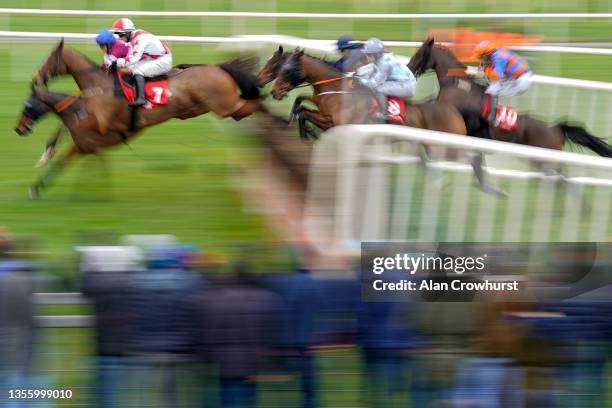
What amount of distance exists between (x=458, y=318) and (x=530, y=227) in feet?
2.82

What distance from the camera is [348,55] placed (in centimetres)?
1060

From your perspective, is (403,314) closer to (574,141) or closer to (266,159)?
(266,159)

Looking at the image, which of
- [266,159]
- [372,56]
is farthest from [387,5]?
[266,159]

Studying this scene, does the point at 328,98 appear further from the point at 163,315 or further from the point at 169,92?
the point at 163,315

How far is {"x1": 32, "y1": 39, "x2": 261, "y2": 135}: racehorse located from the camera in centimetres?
1027

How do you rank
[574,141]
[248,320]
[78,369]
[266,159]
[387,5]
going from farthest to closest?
[387,5]
[574,141]
[266,159]
[78,369]
[248,320]

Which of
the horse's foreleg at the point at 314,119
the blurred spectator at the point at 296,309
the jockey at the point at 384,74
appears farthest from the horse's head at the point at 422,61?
the blurred spectator at the point at 296,309

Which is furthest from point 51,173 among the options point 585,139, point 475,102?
point 585,139

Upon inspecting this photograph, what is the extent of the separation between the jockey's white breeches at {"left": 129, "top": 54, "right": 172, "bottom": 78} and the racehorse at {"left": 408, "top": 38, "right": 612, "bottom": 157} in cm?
217

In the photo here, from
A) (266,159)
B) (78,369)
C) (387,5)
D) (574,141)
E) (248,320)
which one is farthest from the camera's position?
(387,5)

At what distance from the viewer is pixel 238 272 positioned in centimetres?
529

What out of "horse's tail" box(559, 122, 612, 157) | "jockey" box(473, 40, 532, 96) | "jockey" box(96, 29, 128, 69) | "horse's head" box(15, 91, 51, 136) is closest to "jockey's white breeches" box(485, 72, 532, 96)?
"jockey" box(473, 40, 532, 96)

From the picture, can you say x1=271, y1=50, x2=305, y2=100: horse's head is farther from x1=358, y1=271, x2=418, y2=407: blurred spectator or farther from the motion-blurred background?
x1=358, y1=271, x2=418, y2=407: blurred spectator

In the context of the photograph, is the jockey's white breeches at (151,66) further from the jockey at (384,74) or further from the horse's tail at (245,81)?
the jockey at (384,74)
